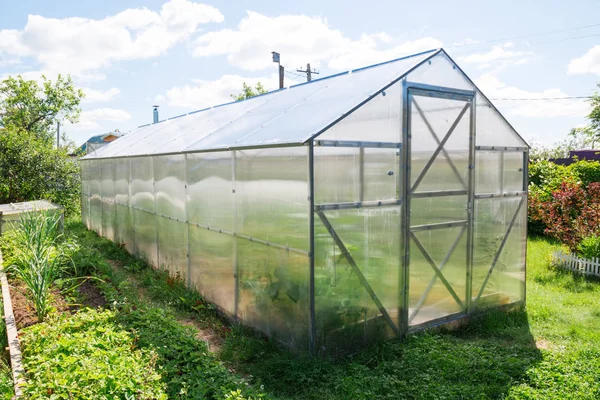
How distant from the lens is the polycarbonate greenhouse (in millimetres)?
4898

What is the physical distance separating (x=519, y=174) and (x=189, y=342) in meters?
5.30

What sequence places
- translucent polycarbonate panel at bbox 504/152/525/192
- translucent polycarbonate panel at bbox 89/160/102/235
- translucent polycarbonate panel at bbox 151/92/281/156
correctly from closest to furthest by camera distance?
1. translucent polycarbonate panel at bbox 504/152/525/192
2. translucent polycarbonate panel at bbox 151/92/281/156
3. translucent polycarbonate panel at bbox 89/160/102/235

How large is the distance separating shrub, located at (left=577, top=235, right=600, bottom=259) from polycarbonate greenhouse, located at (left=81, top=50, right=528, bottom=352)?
2759 mm

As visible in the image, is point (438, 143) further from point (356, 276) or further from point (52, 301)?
point (52, 301)

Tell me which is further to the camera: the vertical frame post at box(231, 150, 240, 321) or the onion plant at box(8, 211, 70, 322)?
the vertical frame post at box(231, 150, 240, 321)

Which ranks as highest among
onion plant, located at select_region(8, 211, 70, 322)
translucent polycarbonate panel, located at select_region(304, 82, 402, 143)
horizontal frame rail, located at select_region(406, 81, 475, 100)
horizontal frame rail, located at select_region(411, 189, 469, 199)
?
horizontal frame rail, located at select_region(406, 81, 475, 100)

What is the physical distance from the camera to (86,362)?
366 centimetres

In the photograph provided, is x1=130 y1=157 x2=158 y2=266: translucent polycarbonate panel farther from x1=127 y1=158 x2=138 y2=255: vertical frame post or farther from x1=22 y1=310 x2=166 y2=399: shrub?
x1=22 y1=310 x2=166 y2=399: shrub

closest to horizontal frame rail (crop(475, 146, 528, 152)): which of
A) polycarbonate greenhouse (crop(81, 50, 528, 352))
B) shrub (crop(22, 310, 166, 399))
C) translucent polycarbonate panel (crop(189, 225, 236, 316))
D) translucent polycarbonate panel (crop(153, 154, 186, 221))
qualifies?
polycarbonate greenhouse (crop(81, 50, 528, 352))

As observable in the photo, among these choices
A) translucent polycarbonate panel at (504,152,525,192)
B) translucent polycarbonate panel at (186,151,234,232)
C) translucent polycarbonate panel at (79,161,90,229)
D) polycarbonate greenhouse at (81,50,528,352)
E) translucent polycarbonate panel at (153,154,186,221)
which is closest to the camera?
polycarbonate greenhouse at (81,50,528,352)

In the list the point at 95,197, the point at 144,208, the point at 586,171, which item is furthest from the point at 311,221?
the point at 586,171

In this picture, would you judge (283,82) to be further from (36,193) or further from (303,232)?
(303,232)

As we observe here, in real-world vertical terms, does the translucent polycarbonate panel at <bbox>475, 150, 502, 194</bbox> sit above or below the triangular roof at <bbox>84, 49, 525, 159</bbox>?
below

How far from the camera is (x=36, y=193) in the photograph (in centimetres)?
1562
